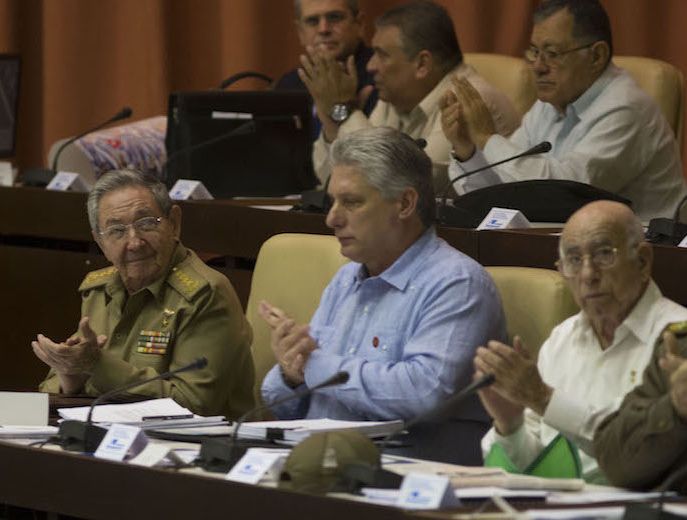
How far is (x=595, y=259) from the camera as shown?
3219mm

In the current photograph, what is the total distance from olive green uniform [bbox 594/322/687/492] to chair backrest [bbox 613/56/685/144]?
9.30 ft

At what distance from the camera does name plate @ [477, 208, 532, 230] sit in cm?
446

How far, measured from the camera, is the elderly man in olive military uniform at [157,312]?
398 cm

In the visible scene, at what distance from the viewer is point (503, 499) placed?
8.93 ft

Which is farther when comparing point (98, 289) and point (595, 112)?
point (595, 112)

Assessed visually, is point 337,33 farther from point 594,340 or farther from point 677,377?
point 677,377

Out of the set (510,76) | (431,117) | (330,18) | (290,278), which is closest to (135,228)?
(290,278)

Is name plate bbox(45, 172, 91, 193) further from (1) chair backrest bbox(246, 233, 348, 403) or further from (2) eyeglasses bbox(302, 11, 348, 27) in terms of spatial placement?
(1) chair backrest bbox(246, 233, 348, 403)

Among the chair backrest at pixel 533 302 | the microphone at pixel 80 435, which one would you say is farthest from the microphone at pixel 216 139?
the microphone at pixel 80 435

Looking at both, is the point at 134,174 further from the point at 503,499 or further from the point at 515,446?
the point at 503,499

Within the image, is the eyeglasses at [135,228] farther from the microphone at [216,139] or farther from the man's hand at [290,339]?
the microphone at [216,139]

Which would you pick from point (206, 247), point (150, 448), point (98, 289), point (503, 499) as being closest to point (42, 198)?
point (206, 247)

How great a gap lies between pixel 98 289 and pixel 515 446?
1.42m

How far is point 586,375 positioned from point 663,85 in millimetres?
2625
